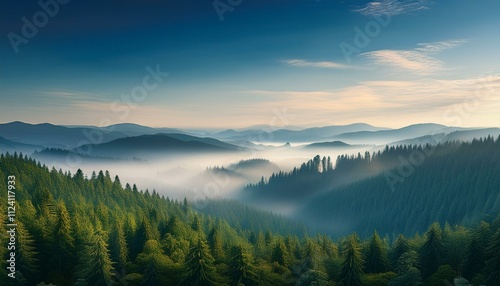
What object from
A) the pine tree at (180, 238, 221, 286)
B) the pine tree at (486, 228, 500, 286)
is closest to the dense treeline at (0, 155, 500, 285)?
the pine tree at (180, 238, 221, 286)

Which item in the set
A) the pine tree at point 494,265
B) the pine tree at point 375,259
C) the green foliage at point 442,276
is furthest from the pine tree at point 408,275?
the pine tree at point 494,265

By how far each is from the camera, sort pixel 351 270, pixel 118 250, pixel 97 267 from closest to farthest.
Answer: pixel 351 270 → pixel 97 267 → pixel 118 250

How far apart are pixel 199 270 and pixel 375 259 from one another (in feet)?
104

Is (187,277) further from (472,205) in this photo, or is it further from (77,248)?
(472,205)

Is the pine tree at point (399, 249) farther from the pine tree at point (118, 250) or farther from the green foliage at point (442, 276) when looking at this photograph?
the pine tree at point (118, 250)

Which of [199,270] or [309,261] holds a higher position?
[309,261]

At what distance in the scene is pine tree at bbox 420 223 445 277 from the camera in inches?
2534

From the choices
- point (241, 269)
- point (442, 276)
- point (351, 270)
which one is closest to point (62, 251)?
point (241, 269)

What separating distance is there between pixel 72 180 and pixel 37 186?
87.4 ft

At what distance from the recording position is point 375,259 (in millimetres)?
68375

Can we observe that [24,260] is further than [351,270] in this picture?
Yes

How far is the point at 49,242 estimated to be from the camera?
68.8m

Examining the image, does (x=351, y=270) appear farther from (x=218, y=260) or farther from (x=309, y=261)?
(x=218, y=260)

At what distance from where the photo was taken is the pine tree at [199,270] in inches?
2306
